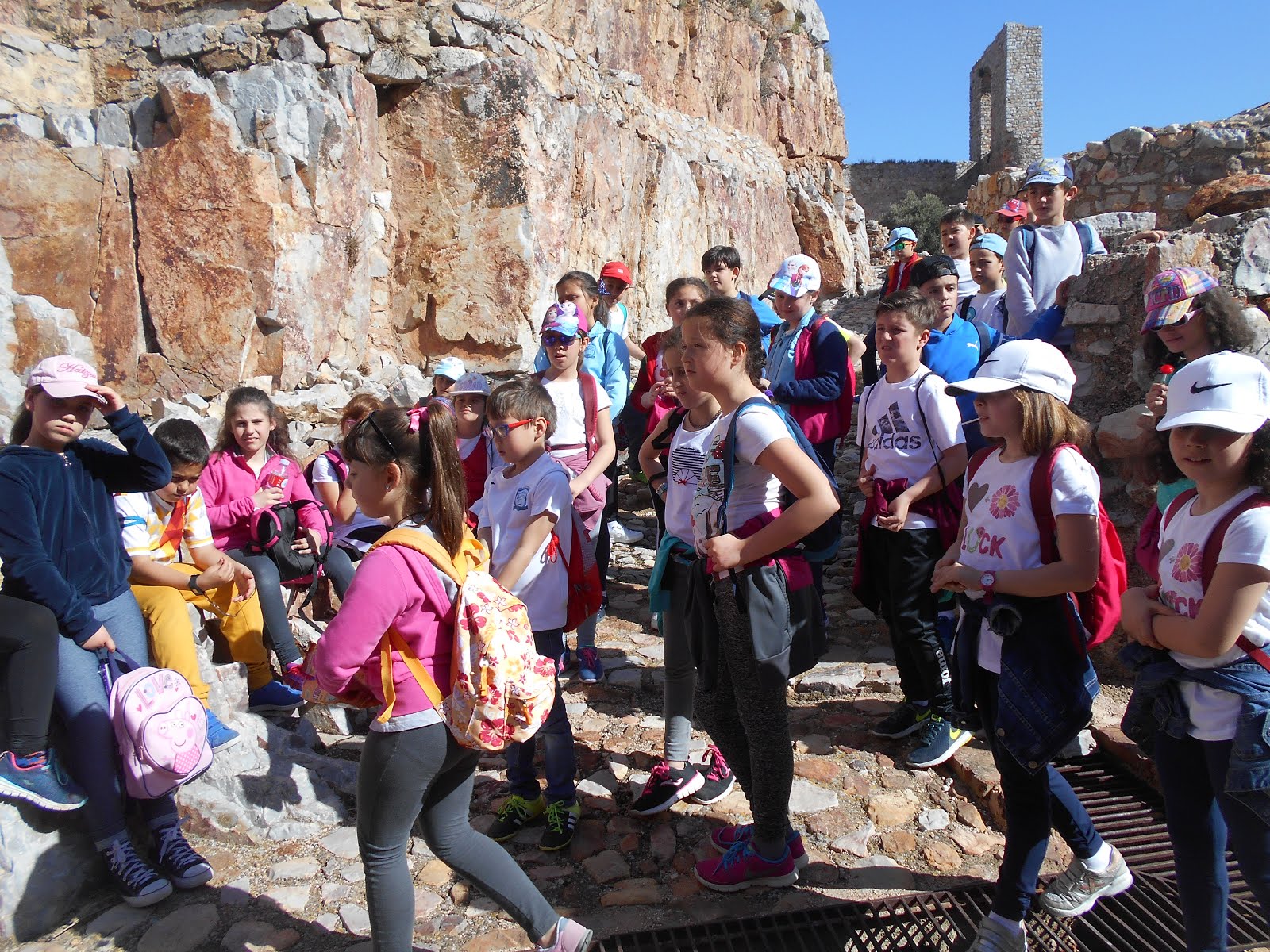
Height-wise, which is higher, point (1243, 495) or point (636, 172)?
point (636, 172)

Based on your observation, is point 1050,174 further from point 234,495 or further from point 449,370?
point 234,495

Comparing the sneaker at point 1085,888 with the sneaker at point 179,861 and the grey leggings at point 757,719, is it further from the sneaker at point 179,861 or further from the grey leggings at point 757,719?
the sneaker at point 179,861

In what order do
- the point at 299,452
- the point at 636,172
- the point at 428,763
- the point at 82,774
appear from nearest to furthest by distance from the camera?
1. the point at 428,763
2. the point at 82,774
3. the point at 299,452
4. the point at 636,172

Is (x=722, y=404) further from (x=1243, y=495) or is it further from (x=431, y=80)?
(x=431, y=80)

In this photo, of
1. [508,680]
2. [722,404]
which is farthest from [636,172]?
[508,680]

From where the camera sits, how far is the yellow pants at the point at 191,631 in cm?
354

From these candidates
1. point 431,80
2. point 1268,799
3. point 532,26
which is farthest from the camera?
point 532,26

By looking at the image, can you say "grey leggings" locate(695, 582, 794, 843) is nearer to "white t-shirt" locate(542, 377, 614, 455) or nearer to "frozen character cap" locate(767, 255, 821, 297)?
"white t-shirt" locate(542, 377, 614, 455)

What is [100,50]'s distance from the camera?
792 centimetres

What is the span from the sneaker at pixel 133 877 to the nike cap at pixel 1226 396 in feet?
11.1

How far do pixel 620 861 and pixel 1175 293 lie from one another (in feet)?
9.65

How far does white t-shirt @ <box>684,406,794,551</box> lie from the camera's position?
8.50 feet

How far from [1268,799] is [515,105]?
852 cm

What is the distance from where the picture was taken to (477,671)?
2.24 meters
